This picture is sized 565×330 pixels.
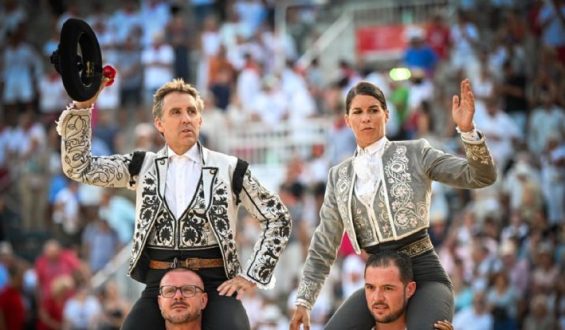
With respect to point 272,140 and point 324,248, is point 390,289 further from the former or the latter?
point 272,140

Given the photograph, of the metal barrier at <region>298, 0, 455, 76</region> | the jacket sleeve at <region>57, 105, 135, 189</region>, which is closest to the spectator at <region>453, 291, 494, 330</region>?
the jacket sleeve at <region>57, 105, 135, 189</region>

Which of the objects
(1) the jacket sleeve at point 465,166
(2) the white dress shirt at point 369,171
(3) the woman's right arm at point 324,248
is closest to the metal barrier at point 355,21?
(3) the woman's right arm at point 324,248

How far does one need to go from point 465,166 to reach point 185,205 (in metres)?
1.69

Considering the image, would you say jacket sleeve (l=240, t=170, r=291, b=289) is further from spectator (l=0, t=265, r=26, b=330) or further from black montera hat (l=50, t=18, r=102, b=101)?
spectator (l=0, t=265, r=26, b=330)

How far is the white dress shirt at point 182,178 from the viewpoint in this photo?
318 inches

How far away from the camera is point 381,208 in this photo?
800 centimetres

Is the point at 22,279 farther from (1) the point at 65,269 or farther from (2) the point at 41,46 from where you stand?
(2) the point at 41,46

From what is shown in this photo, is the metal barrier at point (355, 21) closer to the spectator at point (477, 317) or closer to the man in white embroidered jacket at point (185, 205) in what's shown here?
the spectator at point (477, 317)

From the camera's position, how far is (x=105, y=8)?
2311 cm

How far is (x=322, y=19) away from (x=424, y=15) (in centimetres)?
183

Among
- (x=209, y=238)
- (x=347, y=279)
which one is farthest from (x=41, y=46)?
(x=209, y=238)

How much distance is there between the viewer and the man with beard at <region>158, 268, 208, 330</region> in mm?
7844

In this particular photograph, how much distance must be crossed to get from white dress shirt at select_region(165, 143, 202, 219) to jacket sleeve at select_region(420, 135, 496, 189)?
1.38 m

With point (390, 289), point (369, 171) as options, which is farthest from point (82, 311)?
point (390, 289)
